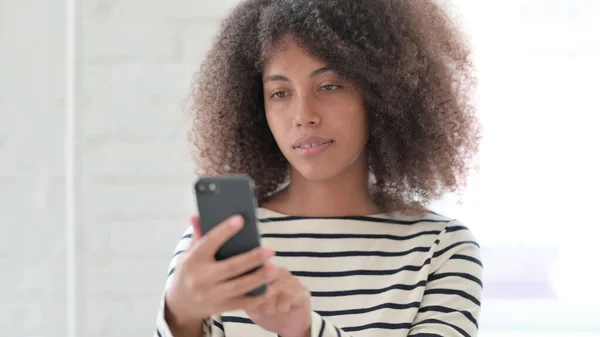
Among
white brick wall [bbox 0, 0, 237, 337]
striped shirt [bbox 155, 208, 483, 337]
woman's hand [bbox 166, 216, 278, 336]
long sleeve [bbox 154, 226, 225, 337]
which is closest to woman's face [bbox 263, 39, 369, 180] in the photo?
striped shirt [bbox 155, 208, 483, 337]

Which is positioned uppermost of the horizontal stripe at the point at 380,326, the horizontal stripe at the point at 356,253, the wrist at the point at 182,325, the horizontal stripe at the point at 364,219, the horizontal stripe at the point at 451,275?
the horizontal stripe at the point at 364,219

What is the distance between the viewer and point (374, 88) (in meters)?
1.22

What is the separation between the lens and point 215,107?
1348 mm

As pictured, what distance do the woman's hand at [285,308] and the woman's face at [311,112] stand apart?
269 mm

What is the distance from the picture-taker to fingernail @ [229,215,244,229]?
830mm

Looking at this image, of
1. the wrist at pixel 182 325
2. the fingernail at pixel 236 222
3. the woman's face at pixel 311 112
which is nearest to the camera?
the fingernail at pixel 236 222

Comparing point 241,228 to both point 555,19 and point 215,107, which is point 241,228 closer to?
point 215,107

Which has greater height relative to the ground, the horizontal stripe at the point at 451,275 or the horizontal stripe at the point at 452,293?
the horizontal stripe at the point at 451,275

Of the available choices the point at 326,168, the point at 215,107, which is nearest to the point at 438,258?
the point at 326,168

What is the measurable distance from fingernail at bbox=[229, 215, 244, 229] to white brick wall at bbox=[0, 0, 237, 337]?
76cm

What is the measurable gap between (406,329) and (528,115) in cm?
71

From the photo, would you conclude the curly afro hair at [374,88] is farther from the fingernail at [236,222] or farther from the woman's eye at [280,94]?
the fingernail at [236,222]

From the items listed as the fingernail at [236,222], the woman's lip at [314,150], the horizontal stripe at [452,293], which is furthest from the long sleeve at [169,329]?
the horizontal stripe at [452,293]

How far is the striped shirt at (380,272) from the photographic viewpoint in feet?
3.85
